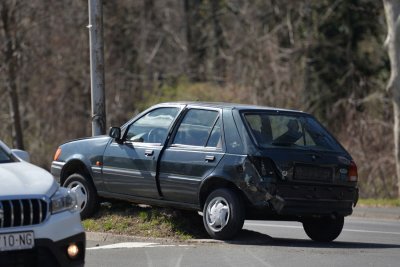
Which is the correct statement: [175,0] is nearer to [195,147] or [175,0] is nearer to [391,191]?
[391,191]

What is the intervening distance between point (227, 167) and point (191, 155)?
642 millimetres

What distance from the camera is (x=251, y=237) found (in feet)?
38.8

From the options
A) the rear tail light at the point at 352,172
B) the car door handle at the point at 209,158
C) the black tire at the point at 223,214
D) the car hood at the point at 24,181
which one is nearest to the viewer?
the car hood at the point at 24,181

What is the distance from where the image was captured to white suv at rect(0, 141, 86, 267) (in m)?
7.66

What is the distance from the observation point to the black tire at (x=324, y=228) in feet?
40.3

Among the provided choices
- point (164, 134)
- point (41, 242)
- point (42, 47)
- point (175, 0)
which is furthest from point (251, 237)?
point (175, 0)

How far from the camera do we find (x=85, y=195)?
13.0 meters

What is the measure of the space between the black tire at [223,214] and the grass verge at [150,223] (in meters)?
0.54

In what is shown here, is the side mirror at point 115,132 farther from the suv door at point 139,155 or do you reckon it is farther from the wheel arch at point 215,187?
the wheel arch at point 215,187

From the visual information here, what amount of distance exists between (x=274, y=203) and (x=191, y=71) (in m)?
33.5

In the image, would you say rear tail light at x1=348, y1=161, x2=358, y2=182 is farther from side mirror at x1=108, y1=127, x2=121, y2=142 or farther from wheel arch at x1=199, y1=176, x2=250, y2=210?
side mirror at x1=108, y1=127, x2=121, y2=142

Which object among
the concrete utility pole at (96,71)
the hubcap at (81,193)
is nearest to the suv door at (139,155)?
the hubcap at (81,193)

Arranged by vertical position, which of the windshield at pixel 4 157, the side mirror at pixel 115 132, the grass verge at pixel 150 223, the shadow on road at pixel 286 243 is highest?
the windshield at pixel 4 157

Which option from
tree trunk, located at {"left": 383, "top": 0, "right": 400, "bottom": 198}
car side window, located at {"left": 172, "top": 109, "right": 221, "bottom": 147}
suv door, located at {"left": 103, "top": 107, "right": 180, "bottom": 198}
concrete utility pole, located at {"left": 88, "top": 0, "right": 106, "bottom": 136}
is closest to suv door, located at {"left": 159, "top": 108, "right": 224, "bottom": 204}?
car side window, located at {"left": 172, "top": 109, "right": 221, "bottom": 147}
